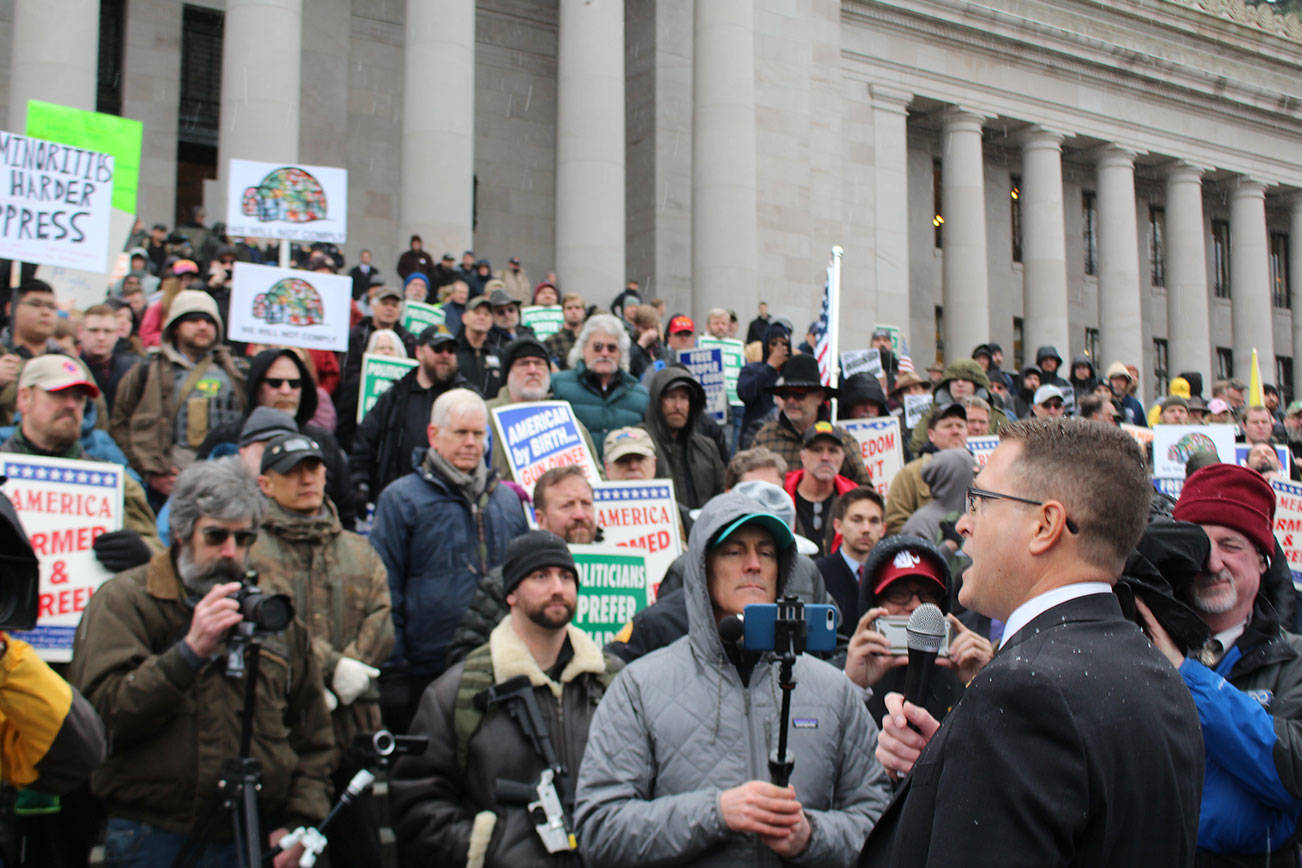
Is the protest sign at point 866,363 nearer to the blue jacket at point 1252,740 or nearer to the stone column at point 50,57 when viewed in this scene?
the blue jacket at point 1252,740

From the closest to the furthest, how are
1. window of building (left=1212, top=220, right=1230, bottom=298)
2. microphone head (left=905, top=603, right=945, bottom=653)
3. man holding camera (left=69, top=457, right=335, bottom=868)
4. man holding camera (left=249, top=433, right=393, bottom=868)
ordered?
microphone head (left=905, top=603, right=945, bottom=653) < man holding camera (left=69, top=457, right=335, bottom=868) < man holding camera (left=249, top=433, right=393, bottom=868) < window of building (left=1212, top=220, right=1230, bottom=298)

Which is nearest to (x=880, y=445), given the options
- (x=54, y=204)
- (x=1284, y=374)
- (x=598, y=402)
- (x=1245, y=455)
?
(x=598, y=402)

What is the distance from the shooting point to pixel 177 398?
8344 millimetres

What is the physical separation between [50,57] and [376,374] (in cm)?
1092

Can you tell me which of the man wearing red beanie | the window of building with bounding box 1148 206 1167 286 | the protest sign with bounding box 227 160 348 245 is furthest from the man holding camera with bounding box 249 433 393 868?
the window of building with bounding box 1148 206 1167 286

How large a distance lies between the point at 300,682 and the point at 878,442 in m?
6.79

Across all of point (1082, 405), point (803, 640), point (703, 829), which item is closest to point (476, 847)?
point (703, 829)

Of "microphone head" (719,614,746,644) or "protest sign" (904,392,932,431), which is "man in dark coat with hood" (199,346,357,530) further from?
"protest sign" (904,392,932,431)

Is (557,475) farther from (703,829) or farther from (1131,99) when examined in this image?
(1131,99)

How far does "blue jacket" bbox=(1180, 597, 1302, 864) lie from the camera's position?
12.1 ft

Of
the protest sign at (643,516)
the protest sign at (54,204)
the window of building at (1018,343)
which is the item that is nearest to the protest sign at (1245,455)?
the protest sign at (643,516)

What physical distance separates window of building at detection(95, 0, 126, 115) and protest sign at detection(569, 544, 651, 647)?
856 inches

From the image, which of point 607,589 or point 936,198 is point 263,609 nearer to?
point 607,589

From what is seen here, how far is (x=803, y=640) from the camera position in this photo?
3488 mm
